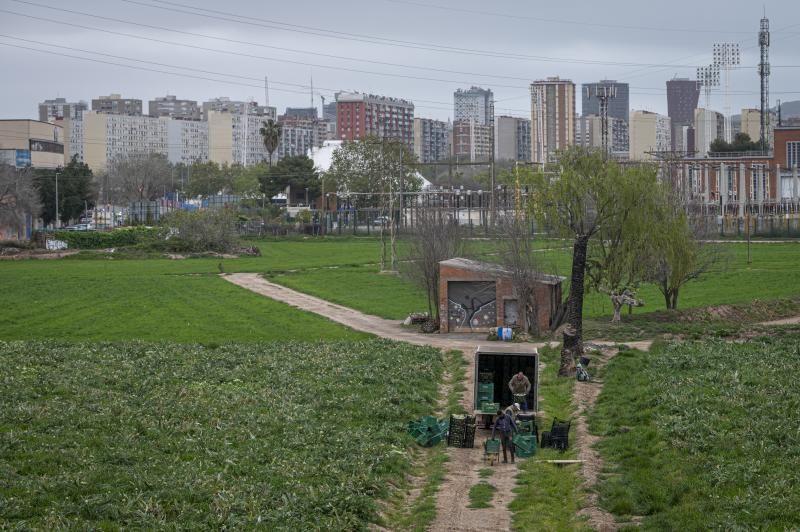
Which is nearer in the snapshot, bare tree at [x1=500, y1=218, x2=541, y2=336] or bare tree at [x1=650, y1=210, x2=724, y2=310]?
bare tree at [x1=500, y1=218, x2=541, y2=336]

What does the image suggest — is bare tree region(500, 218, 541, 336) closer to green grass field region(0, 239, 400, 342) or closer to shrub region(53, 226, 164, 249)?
green grass field region(0, 239, 400, 342)

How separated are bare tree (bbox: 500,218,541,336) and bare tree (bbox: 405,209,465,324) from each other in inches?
170

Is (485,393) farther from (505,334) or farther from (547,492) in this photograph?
(505,334)

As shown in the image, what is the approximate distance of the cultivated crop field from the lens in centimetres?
2156

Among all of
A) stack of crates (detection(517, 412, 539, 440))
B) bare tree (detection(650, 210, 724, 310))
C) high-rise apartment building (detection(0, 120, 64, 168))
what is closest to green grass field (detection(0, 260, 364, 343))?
bare tree (detection(650, 210, 724, 310))

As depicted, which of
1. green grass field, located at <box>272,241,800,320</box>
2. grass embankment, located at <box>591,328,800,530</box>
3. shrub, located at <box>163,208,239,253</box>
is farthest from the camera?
shrub, located at <box>163,208,239,253</box>

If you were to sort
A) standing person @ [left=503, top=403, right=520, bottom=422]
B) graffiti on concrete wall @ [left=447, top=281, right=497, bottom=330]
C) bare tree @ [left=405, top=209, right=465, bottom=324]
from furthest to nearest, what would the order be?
1. bare tree @ [left=405, top=209, right=465, bottom=324]
2. graffiti on concrete wall @ [left=447, top=281, right=497, bottom=330]
3. standing person @ [left=503, top=403, right=520, bottom=422]

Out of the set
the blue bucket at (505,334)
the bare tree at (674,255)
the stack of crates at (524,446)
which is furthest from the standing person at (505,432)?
the bare tree at (674,255)

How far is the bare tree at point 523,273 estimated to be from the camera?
52250 mm

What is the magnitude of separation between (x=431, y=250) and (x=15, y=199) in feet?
271

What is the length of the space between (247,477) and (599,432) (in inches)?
431

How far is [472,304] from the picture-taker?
5453 centimetres

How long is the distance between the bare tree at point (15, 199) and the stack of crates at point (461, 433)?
346 ft

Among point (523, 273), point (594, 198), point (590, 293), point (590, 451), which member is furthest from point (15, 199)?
point (590, 451)
